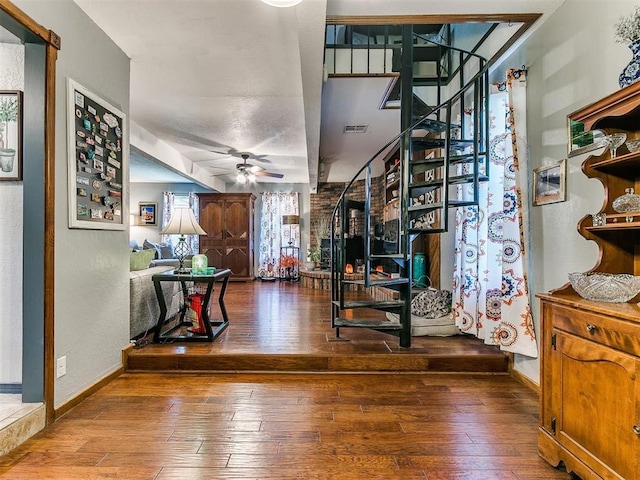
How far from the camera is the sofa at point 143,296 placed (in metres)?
3.18

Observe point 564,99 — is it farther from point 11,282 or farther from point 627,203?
point 11,282

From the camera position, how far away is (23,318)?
80.9 inches

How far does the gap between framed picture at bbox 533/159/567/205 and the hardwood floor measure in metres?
1.34

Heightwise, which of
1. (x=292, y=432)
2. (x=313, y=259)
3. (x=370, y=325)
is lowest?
(x=292, y=432)

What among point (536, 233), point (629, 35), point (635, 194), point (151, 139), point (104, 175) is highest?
point (151, 139)

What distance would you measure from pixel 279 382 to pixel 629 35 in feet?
9.41

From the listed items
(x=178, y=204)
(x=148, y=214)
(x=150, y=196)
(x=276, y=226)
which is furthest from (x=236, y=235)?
(x=150, y=196)

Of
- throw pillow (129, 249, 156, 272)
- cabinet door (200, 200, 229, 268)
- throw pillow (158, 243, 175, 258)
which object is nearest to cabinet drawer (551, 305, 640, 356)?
throw pillow (129, 249, 156, 272)

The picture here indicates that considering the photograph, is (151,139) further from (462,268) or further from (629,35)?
(629,35)

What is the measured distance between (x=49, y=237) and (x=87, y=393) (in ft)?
3.65

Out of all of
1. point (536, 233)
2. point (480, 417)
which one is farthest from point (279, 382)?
point (536, 233)

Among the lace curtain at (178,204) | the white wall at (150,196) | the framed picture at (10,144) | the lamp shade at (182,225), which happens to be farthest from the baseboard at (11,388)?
the white wall at (150,196)

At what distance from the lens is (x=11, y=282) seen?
7.18ft

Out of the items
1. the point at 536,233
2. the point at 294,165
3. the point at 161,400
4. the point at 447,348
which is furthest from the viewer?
the point at 294,165
